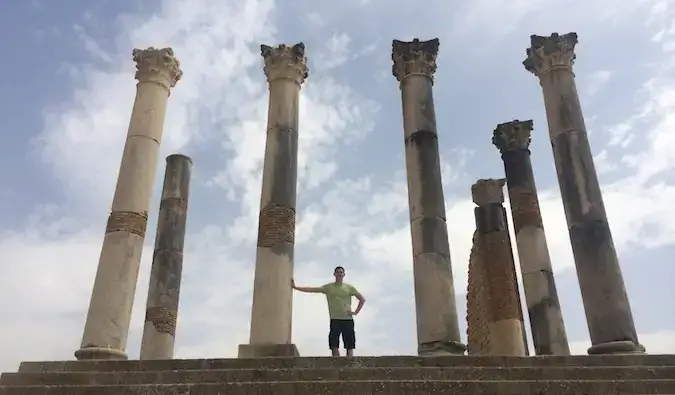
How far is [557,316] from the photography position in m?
17.3

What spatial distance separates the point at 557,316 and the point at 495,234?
10.3ft

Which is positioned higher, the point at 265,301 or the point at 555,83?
the point at 555,83

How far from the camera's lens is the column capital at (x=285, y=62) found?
16.0m

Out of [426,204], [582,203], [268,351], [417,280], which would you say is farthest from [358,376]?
[582,203]

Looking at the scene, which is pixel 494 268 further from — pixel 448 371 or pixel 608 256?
pixel 448 371

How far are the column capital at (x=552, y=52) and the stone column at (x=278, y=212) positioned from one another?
20.5ft

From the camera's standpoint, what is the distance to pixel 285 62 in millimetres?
16016

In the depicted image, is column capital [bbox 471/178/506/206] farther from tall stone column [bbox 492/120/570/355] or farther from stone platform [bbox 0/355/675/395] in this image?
stone platform [bbox 0/355/675/395]

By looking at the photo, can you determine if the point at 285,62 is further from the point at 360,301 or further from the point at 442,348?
the point at 442,348

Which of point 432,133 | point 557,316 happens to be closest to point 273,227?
point 432,133

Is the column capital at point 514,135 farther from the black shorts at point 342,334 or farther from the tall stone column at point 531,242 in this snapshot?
the black shorts at point 342,334

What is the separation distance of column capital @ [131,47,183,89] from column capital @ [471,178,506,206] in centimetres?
1035

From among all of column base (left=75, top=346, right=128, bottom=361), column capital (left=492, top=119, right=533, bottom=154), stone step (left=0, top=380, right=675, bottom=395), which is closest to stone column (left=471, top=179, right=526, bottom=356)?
column capital (left=492, top=119, right=533, bottom=154)

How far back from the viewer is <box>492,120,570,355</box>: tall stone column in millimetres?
17156
